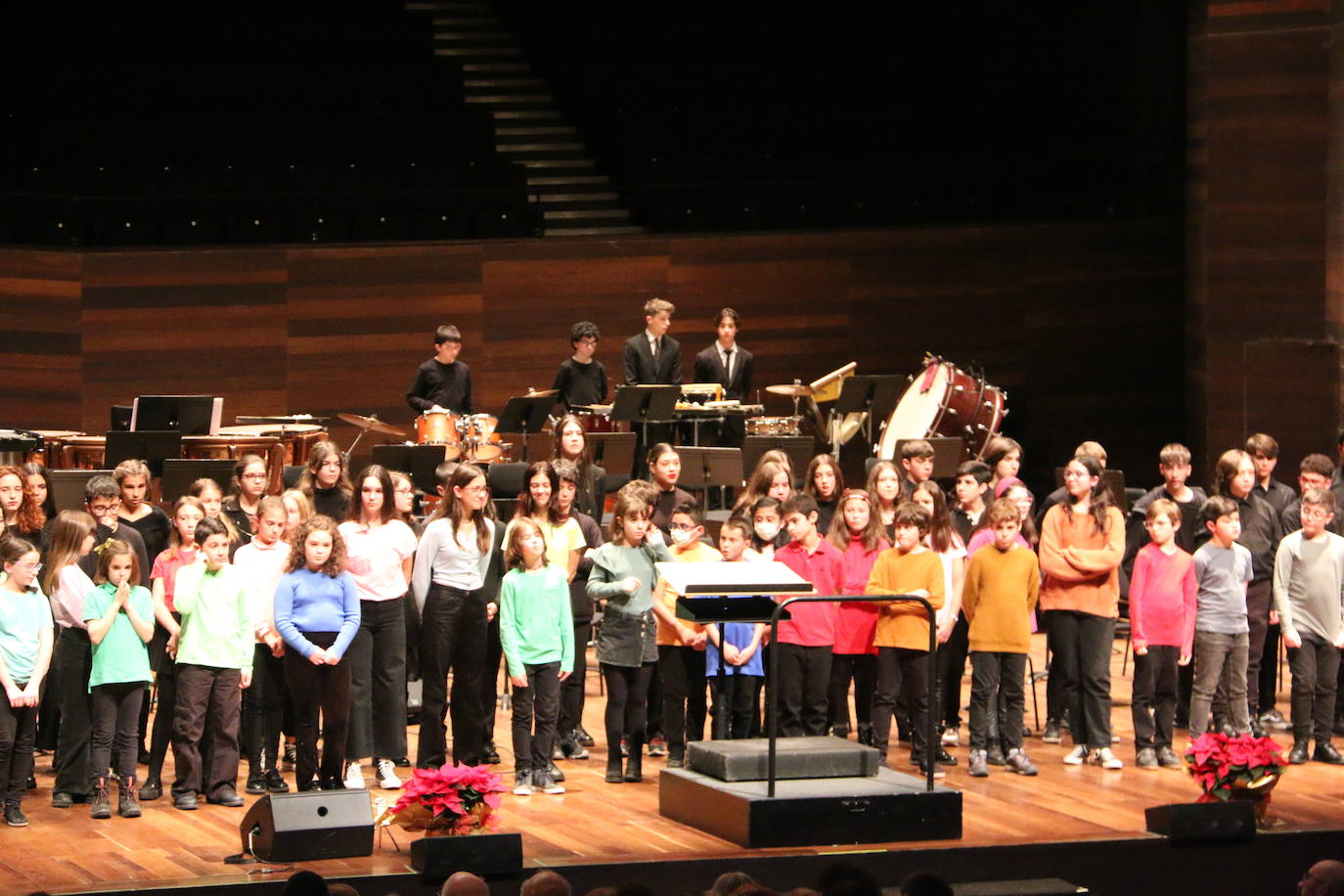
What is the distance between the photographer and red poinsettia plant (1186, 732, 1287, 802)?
6.68m

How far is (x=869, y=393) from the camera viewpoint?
11.8 meters

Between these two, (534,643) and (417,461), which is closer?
(534,643)

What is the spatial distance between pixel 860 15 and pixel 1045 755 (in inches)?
355

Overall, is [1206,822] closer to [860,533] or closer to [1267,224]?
[860,533]

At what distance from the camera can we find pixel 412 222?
1384 cm

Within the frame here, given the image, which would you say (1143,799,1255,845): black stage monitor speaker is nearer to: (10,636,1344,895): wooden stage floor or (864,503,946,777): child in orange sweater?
(10,636,1344,895): wooden stage floor

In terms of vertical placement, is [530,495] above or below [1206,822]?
above

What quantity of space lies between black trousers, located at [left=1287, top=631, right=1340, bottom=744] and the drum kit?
4005 mm

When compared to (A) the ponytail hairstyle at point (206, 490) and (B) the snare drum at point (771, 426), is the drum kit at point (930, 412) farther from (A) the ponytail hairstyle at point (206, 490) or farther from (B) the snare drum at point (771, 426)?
(A) the ponytail hairstyle at point (206, 490)

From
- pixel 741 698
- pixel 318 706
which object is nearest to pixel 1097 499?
pixel 741 698

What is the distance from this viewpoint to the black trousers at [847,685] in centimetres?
792

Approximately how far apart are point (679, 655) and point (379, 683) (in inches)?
47.5

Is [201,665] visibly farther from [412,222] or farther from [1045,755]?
[412,222]

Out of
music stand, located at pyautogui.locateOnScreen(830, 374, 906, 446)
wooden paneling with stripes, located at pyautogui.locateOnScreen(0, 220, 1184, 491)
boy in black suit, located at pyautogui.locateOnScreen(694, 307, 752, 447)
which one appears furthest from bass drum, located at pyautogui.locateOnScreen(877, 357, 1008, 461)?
wooden paneling with stripes, located at pyautogui.locateOnScreen(0, 220, 1184, 491)
